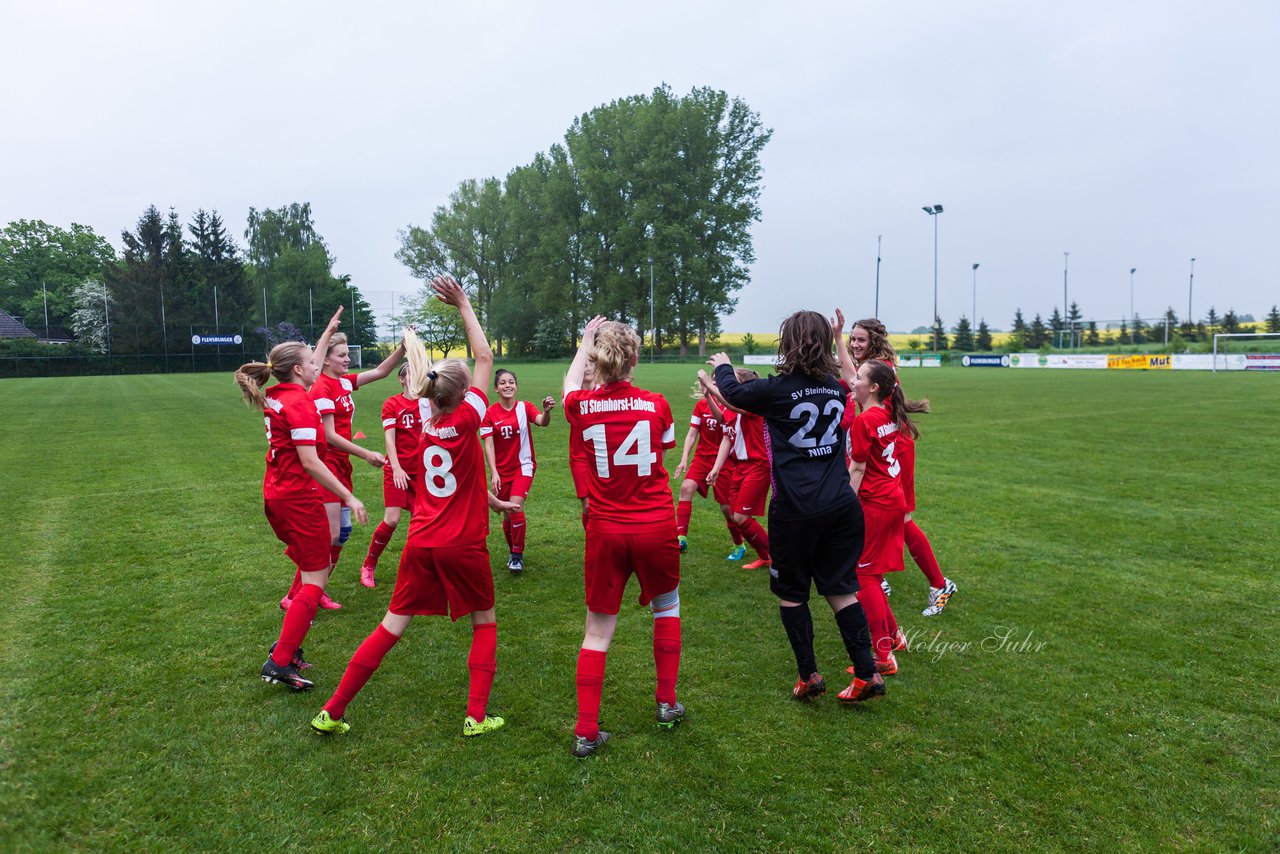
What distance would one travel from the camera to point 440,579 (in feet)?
12.1

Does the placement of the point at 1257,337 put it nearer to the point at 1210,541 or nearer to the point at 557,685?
the point at 1210,541

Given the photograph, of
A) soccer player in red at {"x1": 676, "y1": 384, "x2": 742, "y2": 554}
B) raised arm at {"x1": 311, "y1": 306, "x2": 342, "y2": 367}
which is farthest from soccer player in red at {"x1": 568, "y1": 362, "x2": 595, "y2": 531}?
soccer player in red at {"x1": 676, "y1": 384, "x2": 742, "y2": 554}

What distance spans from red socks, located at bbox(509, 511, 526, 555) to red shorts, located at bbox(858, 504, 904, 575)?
3.15m

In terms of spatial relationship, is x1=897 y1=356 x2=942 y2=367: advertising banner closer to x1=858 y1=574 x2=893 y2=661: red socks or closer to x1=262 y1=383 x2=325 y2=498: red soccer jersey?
x1=858 y1=574 x2=893 y2=661: red socks

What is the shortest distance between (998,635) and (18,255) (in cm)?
9903

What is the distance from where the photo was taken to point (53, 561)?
6816mm

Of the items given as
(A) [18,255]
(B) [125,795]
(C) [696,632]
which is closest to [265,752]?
(B) [125,795]

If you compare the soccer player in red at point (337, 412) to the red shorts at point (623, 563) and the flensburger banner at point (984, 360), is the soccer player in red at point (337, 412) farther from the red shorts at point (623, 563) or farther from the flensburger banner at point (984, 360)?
the flensburger banner at point (984, 360)

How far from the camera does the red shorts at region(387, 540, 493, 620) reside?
3.62 metres

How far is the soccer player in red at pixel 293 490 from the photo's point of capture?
4.22m

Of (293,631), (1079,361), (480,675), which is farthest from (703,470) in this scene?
(1079,361)

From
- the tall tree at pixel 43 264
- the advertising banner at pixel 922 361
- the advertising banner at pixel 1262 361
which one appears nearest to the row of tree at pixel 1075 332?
the advertising banner at pixel 922 361

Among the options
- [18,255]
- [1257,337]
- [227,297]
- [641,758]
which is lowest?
[641,758]

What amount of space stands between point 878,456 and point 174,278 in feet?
221
